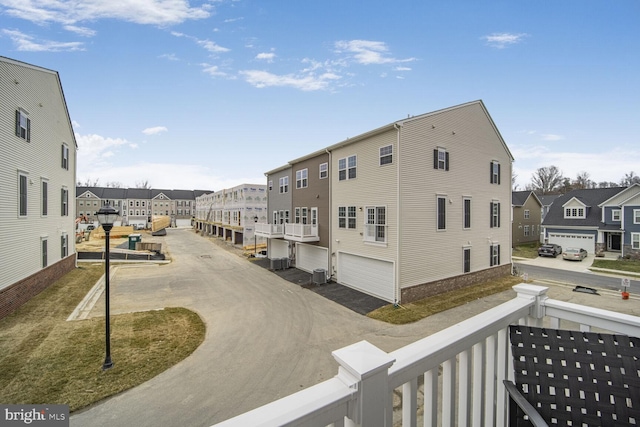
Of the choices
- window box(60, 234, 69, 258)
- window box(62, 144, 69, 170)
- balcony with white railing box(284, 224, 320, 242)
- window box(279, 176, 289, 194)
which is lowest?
window box(60, 234, 69, 258)

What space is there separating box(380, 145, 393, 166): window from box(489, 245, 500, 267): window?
9.90 meters

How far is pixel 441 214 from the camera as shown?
14461 mm

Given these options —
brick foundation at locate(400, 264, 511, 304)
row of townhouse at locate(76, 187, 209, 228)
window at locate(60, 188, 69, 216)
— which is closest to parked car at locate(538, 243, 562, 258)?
brick foundation at locate(400, 264, 511, 304)

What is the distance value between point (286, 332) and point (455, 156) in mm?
12782

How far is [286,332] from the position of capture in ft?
33.5

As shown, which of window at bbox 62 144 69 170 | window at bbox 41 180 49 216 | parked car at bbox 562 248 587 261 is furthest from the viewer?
parked car at bbox 562 248 587 261

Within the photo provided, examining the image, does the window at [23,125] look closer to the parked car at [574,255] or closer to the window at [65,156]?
the window at [65,156]

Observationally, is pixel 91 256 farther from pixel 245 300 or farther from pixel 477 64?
pixel 477 64

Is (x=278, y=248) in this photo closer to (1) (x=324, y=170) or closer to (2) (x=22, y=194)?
(1) (x=324, y=170)

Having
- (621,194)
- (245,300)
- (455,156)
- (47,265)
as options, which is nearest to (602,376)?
(245,300)

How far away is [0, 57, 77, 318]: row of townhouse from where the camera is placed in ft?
36.5

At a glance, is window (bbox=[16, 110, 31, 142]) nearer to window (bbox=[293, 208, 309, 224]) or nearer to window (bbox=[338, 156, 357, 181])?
window (bbox=[293, 208, 309, 224])

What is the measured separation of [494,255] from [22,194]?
2584 centimetres

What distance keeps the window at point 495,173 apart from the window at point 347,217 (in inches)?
379
